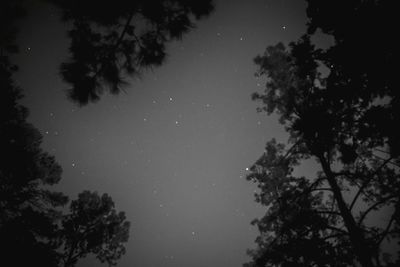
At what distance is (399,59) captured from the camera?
3006 millimetres

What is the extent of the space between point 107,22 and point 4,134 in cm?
817

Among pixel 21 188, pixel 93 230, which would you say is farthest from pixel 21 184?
pixel 93 230

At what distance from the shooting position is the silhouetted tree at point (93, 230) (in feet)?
43.4

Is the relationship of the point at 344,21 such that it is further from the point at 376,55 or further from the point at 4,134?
the point at 4,134

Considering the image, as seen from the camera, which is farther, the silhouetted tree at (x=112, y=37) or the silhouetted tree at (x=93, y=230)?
the silhouetted tree at (x=93, y=230)

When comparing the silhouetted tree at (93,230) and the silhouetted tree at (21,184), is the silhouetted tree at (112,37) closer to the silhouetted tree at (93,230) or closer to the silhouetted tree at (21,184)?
the silhouetted tree at (21,184)

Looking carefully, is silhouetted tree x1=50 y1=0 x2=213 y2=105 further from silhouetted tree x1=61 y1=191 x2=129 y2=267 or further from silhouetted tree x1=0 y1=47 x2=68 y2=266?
silhouetted tree x1=61 y1=191 x2=129 y2=267

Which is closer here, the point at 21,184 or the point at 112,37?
the point at 112,37

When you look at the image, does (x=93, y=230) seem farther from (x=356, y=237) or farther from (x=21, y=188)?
(x=356, y=237)

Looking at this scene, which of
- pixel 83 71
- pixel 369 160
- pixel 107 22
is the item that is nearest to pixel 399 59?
pixel 107 22

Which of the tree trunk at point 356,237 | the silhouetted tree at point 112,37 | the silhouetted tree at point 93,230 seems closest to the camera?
the silhouetted tree at point 112,37

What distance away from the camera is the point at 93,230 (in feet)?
46.5

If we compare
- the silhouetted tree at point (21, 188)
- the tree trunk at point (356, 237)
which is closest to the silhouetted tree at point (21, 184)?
the silhouetted tree at point (21, 188)

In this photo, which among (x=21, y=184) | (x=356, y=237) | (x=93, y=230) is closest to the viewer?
(x=356, y=237)
